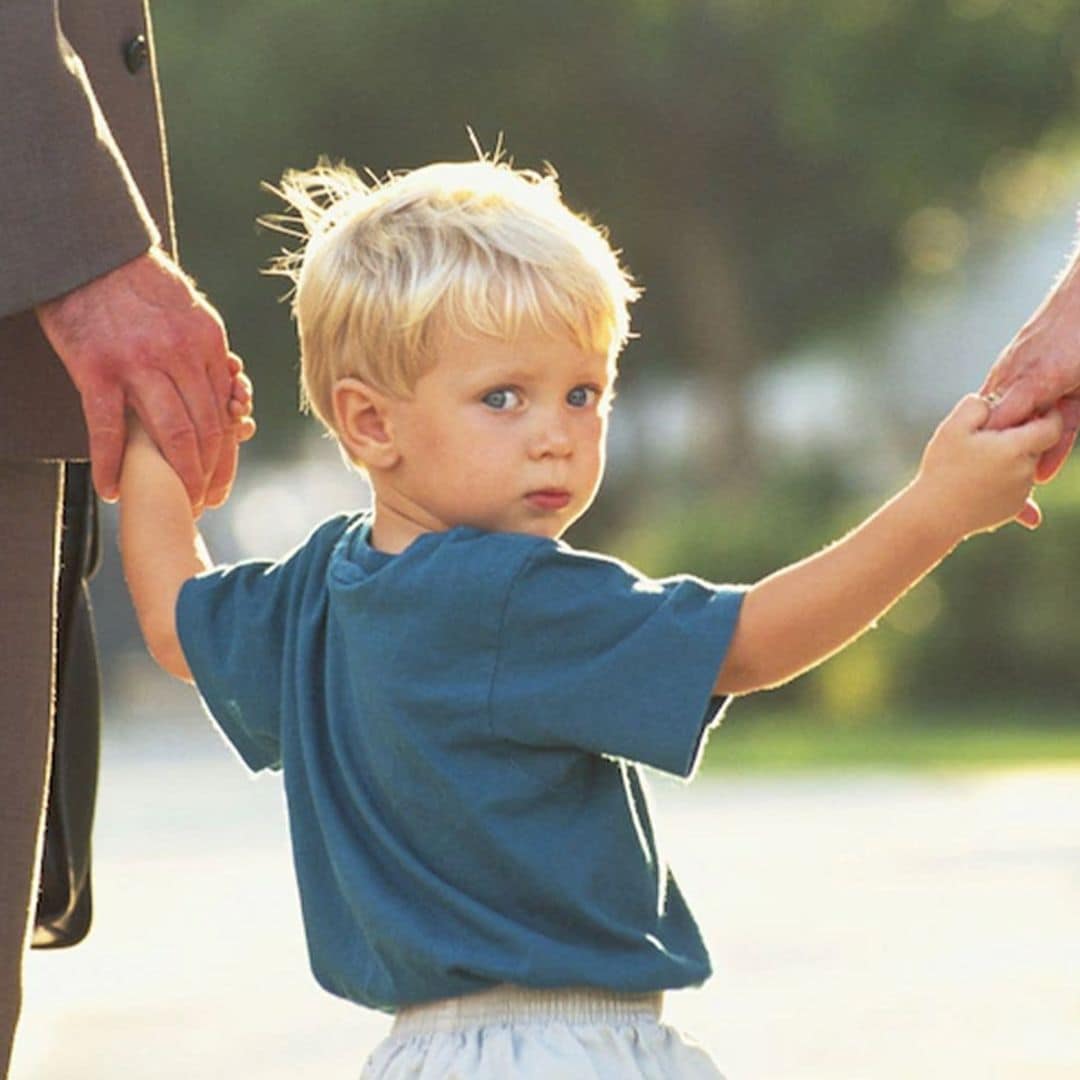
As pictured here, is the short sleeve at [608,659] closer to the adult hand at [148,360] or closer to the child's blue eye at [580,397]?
the child's blue eye at [580,397]

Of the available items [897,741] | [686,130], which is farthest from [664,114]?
[897,741]

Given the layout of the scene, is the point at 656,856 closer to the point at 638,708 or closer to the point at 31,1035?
the point at 638,708

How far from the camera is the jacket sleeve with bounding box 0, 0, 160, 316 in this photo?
3281 millimetres

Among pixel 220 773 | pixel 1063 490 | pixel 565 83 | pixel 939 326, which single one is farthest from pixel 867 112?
pixel 939 326

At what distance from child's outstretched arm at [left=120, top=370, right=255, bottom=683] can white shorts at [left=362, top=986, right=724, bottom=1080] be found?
1.72 ft

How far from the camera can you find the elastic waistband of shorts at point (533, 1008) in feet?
9.77

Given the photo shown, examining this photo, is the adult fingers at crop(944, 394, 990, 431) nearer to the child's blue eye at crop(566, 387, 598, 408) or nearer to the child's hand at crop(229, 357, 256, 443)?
the child's blue eye at crop(566, 387, 598, 408)

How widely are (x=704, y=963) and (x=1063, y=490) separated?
14.6m

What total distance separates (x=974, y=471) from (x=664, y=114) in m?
21.1

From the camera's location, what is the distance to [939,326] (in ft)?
116

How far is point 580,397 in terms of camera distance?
304 centimetres

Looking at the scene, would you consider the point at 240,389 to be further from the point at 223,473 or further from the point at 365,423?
the point at 365,423

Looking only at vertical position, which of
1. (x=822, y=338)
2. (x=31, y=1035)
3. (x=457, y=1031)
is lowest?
(x=822, y=338)

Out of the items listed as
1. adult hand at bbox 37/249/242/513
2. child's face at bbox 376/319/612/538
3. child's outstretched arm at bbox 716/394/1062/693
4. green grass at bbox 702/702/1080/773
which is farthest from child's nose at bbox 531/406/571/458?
green grass at bbox 702/702/1080/773
